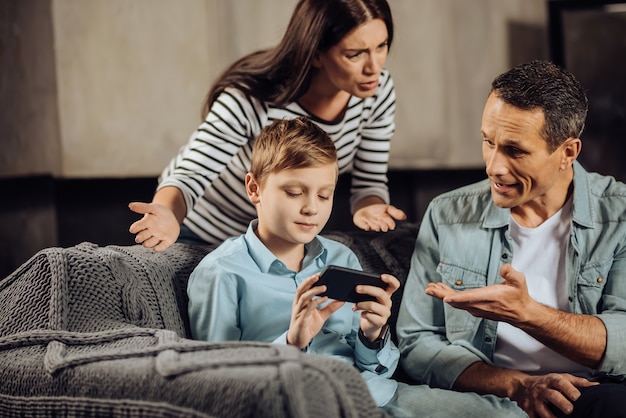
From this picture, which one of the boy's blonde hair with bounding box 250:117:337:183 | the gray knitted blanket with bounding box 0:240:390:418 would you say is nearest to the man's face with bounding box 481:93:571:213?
the boy's blonde hair with bounding box 250:117:337:183

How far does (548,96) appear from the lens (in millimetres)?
2137

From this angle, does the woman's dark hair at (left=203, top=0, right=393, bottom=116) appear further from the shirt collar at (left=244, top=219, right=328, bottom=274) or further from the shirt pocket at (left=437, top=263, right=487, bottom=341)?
the shirt pocket at (left=437, top=263, right=487, bottom=341)

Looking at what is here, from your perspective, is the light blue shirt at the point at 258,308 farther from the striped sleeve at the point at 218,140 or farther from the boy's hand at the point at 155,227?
the striped sleeve at the point at 218,140

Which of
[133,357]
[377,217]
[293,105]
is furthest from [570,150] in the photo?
[133,357]

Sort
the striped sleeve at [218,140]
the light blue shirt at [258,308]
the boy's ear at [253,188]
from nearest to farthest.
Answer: the light blue shirt at [258,308]
the boy's ear at [253,188]
the striped sleeve at [218,140]

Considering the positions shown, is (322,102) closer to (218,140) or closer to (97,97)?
(218,140)

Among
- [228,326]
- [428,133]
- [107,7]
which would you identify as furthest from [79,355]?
[428,133]

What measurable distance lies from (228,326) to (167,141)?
8.34 feet

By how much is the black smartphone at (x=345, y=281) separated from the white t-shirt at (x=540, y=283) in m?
0.48

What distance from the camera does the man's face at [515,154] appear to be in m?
2.12

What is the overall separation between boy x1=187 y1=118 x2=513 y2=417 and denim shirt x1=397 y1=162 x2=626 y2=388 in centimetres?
16

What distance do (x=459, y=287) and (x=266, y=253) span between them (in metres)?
0.53

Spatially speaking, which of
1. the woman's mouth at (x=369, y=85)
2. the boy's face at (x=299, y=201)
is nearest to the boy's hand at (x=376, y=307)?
the boy's face at (x=299, y=201)

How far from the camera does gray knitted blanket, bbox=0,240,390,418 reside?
4.82 feet
